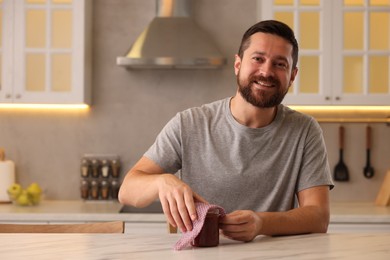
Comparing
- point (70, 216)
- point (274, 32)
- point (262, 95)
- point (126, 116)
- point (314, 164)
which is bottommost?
point (70, 216)

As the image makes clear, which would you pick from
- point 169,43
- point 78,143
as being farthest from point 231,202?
point 78,143

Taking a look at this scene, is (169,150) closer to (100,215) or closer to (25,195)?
(100,215)

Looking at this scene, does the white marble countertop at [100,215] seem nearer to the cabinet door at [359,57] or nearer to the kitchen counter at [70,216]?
the kitchen counter at [70,216]

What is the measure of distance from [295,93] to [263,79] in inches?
76.4

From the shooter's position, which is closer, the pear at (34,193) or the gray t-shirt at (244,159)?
the gray t-shirt at (244,159)

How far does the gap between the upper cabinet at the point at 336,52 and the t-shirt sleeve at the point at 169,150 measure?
1838mm

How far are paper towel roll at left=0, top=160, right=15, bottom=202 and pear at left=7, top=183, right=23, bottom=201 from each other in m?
0.10

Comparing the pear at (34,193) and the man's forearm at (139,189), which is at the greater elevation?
the man's forearm at (139,189)

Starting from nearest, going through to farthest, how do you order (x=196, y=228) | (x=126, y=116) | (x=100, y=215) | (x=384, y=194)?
1. (x=196, y=228)
2. (x=100, y=215)
3. (x=384, y=194)
4. (x=126, y=116)

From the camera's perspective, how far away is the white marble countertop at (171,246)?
Answer: 5.83 ft

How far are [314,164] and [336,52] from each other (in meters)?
1.93

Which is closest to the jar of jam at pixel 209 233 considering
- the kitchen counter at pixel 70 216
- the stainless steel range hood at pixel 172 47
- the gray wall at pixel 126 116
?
the kitchen counter at pixel 70 216

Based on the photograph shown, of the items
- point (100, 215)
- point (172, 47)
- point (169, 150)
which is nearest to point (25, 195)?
point (100, 215)

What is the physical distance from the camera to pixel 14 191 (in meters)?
4.36
